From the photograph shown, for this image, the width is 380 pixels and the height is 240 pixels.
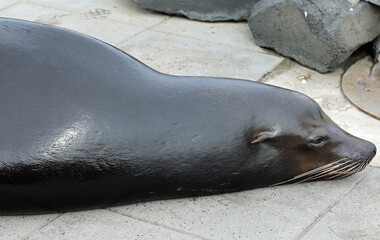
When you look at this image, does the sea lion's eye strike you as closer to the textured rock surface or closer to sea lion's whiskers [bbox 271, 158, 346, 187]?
sea lion's whiskers [bbox 271, 158, 346, 187]

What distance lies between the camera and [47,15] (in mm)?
7098

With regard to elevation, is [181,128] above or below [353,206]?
above

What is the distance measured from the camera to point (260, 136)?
412 centimetres

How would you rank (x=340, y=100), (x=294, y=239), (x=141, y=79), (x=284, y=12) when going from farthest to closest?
(x=284, y=12) → (x=340, y=100) → (x=141, y=79) → (x=294, y=239)

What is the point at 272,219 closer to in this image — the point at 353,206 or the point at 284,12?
the point at 353,206

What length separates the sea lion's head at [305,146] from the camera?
4168 millimetres

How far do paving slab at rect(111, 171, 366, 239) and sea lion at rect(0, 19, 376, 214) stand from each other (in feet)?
0.22

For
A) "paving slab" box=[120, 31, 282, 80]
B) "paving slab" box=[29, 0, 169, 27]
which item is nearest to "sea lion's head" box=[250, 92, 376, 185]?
"paving slab" box=[120, 31, 282, 80]

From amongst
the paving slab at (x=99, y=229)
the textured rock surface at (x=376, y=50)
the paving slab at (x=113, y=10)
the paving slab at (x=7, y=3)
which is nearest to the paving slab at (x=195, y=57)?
the paving slab at (x=113, y=10)

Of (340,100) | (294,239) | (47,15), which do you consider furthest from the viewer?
(47,15)

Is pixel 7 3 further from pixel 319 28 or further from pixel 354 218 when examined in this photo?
pixel 354 218

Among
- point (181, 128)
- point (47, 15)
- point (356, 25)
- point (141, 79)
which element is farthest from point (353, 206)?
point (47, 15)

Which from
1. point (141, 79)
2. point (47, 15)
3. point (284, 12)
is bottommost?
point (47, 15)

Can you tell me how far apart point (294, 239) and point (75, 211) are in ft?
3.87
